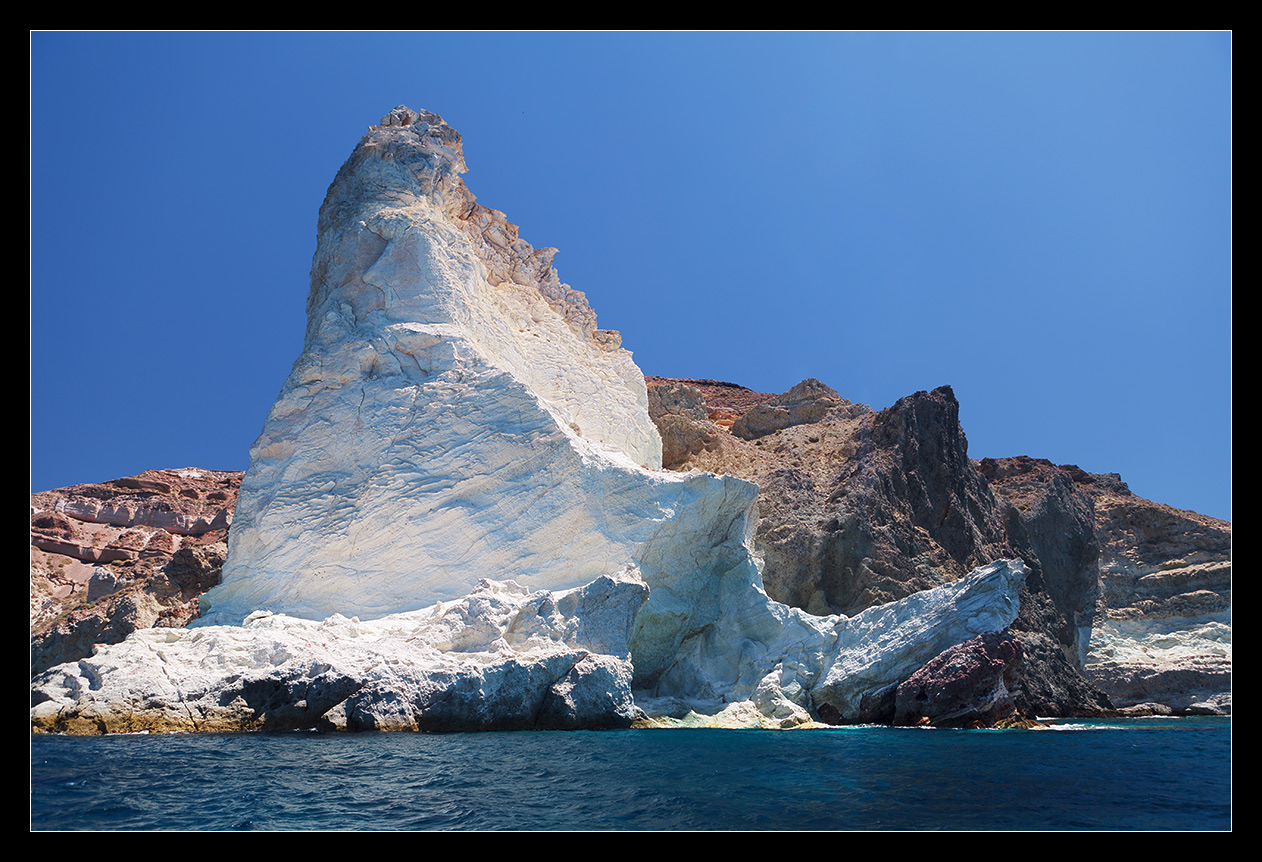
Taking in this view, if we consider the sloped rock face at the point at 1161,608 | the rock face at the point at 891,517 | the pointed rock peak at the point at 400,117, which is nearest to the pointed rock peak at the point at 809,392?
the rock face at the point at 891,517

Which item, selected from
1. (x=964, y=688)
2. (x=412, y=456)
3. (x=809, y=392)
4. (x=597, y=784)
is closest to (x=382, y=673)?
(x=597, y=784)

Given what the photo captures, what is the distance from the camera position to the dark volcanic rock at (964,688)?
72.2 feet

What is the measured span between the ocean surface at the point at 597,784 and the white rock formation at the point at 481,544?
4124 millimetres

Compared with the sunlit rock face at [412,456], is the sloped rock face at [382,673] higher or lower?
lower

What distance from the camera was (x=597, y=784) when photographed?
11.5 m

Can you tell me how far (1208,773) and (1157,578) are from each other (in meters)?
40.3

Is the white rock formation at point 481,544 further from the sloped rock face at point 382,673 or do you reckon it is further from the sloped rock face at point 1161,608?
the sloped rock face at point 1161,608

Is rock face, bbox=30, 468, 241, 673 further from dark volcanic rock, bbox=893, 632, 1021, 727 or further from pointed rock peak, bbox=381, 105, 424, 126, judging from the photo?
dark volcanic rock, bbox=893, 632, 1021, 727

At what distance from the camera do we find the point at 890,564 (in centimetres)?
3206

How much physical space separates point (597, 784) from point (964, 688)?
1391cm

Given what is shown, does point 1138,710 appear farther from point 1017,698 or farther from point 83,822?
point 83,822

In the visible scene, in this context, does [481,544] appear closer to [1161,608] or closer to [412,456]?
[412,456]

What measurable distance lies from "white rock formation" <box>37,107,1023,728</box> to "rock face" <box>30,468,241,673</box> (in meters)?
10.5
